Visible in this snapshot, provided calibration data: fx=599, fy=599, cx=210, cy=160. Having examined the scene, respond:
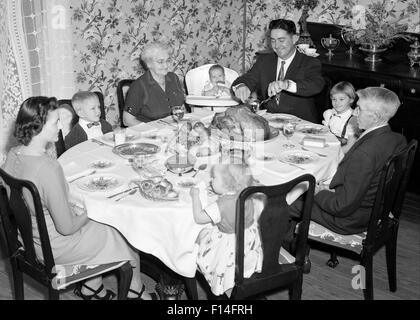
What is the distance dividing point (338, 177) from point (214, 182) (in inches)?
30.9

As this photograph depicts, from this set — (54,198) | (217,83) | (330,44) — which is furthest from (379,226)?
(330,44)

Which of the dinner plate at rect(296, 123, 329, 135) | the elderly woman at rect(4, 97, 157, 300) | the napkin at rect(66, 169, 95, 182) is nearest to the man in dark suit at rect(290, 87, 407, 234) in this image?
the dinner plate at rect(296, 123, 329, 135)

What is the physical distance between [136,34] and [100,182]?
2293 mm

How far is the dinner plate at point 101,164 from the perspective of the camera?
9.70 ft

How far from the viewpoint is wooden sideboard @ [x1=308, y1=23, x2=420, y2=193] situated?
4.45m

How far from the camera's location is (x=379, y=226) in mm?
3045

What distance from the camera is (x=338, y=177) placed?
3.01 metres

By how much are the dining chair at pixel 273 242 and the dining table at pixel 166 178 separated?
0.23 m

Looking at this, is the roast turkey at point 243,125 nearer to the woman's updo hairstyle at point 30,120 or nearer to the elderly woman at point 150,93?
the elderly woman at point 150,93

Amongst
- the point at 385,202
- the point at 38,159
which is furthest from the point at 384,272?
the point at 38,159

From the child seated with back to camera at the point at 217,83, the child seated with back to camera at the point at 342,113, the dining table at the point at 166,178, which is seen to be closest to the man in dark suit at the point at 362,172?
the dining table at the point at 166,178

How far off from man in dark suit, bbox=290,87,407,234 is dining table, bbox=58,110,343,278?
0.15 m

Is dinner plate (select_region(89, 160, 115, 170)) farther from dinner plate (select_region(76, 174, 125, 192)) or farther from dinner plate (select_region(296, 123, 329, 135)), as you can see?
dinner plate (select_region(296, 123, 329, 135))

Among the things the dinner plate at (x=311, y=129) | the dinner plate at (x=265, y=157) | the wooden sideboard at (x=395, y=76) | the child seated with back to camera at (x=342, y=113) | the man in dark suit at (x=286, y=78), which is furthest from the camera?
the wooden sideboard at (x=395, y=76)
